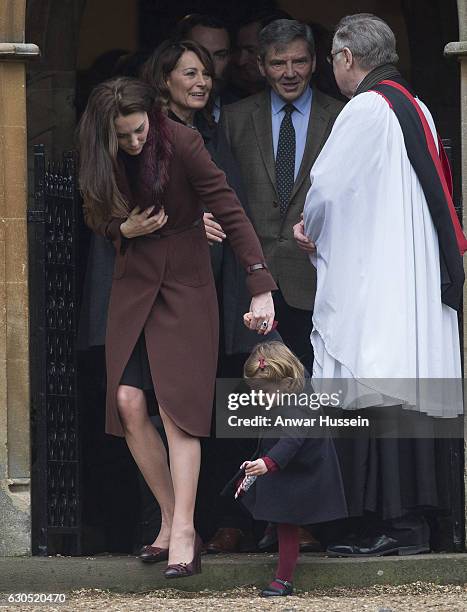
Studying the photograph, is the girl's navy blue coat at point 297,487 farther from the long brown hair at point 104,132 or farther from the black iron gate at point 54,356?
the long brown hair at point 104,132

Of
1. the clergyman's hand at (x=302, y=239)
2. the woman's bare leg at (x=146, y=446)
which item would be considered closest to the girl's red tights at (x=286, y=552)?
the woman's bare leg at (x=146, y=446)

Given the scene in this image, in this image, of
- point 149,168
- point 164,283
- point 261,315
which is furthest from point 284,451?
point 149,168

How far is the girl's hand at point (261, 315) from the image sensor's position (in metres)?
7.39

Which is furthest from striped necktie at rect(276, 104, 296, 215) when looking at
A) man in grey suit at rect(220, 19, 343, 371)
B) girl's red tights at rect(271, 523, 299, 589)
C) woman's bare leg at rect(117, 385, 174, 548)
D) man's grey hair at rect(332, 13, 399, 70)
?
girl's red tights at rect(271, 523, 299, 589)

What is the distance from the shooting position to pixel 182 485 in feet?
24.4

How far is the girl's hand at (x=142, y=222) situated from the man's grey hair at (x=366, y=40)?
39.8 inches

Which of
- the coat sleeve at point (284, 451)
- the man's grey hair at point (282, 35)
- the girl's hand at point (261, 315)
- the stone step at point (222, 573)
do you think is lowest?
the stone step at point (222, 573)

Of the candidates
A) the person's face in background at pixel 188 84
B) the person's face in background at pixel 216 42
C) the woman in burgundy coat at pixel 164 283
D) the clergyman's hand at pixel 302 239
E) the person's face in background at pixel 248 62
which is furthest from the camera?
the person's face in background at pixel 248 62

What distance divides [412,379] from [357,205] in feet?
2.37

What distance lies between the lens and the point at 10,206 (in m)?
7.95

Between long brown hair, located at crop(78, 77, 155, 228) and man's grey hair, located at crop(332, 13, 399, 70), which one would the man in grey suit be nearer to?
man's grey hair, located at crop(332, 13, 399, 70)

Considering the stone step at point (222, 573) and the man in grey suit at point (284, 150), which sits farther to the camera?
the man in grey suit at point (284, 150)

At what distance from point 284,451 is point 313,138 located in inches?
63.0

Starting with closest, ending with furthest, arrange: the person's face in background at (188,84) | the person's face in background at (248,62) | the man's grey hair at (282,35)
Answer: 1. the person's face in background at (188,84)
2. the man's grey hair at (282,35)
3. the person's face in background at (248,62)
